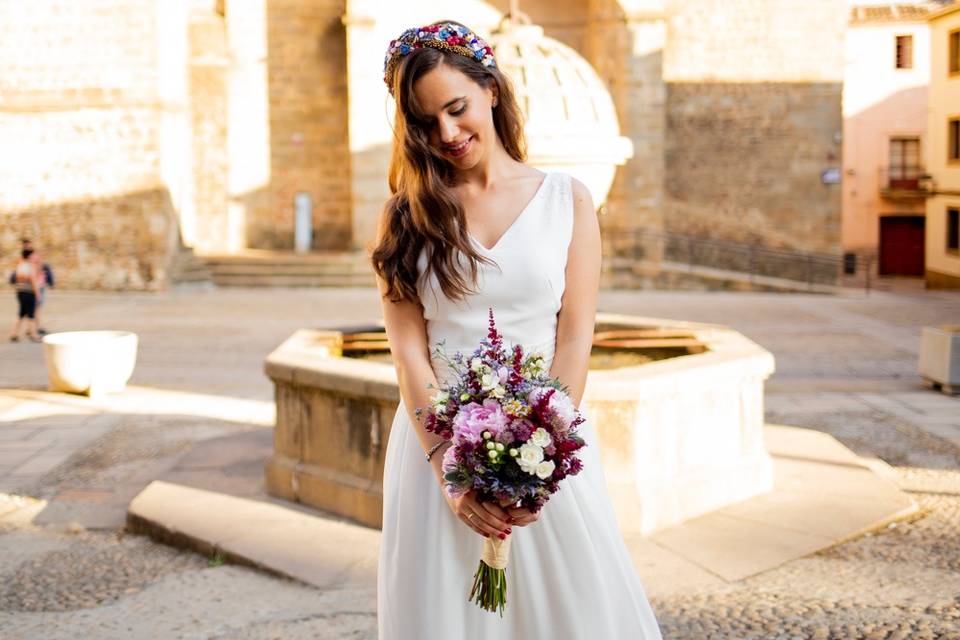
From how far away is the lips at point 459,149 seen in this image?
7.65 ft

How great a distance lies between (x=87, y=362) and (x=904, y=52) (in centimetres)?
3206

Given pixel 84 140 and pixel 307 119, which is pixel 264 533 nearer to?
pixel 84 140

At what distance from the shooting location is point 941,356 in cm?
1003

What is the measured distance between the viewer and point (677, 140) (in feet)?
82.4

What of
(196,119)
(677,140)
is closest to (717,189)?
(677,140)

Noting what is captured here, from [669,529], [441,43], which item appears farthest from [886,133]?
[441,43]

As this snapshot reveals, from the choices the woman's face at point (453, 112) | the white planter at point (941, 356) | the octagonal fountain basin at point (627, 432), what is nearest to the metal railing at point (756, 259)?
the white planter at point (941, 356)

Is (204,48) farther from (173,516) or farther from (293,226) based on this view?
(173,516)

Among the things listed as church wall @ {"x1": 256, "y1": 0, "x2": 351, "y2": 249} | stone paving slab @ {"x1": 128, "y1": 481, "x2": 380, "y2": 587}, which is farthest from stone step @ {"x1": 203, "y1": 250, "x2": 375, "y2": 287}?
stone paving slab @ {"x1": 128, "y1": 481, "x2": 380, "y2": 587}

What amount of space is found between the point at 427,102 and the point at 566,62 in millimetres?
4911

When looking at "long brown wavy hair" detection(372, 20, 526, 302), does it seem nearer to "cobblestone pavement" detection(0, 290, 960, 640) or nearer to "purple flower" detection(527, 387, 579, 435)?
"purple flower" detection(527, 387, 579, 435)

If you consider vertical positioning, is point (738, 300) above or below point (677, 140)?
below

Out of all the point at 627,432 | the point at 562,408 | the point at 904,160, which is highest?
the point at 904,160

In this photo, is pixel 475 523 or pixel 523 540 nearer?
pixel 475 523
